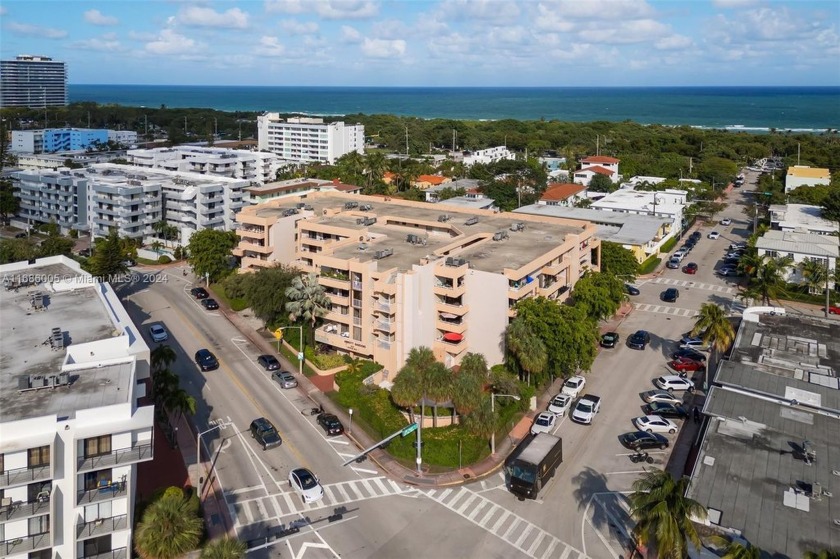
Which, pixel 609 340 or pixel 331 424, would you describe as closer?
pixel 331 424

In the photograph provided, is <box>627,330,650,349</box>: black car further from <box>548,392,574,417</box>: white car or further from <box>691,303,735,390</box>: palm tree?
<box>548,392,574,417</box>: white car

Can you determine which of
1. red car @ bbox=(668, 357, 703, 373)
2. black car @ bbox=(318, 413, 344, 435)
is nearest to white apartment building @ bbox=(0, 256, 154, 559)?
black car @ bbox=(318, 413, 344, 435)

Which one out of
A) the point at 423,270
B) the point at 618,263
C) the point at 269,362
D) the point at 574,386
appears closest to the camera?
the point at 574,386

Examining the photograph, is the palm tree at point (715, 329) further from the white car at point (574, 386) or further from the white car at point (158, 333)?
the white car at point (158, 333)

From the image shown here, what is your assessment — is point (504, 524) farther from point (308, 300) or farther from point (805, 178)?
point (805, 178)

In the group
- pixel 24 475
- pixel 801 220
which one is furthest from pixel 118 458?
pixel 801 220

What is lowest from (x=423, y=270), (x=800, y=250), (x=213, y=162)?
(x=800, y=250)

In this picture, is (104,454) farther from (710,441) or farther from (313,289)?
(710,441)
